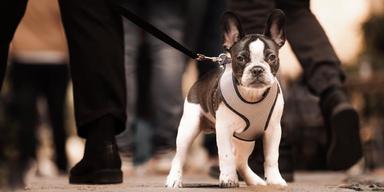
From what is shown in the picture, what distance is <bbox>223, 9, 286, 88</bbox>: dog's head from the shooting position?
1864mm

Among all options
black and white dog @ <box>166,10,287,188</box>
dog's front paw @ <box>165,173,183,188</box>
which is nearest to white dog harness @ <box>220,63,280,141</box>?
black and white dog @ <box>166,10,287,188</box>

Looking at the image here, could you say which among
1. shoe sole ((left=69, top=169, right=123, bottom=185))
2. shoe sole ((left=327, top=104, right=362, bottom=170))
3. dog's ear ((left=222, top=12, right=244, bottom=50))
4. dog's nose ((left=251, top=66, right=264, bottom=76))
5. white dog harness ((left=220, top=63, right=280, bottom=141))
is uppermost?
dog's ear ((left=222, top=12, right=244, bottom=50))

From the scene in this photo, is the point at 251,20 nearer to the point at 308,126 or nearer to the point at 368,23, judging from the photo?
the point at 308,126

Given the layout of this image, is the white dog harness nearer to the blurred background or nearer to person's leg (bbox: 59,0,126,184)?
person's leg (bbox: 59,0,126,184)

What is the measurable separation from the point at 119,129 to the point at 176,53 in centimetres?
149

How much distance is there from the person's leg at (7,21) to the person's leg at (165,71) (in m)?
1.49

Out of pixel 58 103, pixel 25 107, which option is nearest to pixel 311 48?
pixel 58 103

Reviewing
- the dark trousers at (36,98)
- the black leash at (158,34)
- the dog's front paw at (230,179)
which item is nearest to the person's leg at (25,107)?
the dark trousers at (36,98)

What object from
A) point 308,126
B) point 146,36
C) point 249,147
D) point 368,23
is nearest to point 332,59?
point 249,147

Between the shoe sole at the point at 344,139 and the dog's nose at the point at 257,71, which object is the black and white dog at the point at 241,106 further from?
the shoe sole at the point at 344,139

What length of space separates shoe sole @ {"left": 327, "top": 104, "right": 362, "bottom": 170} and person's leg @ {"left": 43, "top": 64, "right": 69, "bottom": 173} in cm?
291

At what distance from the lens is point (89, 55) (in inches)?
92.8

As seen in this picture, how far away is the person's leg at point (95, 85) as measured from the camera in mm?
2334

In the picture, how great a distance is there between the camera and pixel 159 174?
12.0 feet
